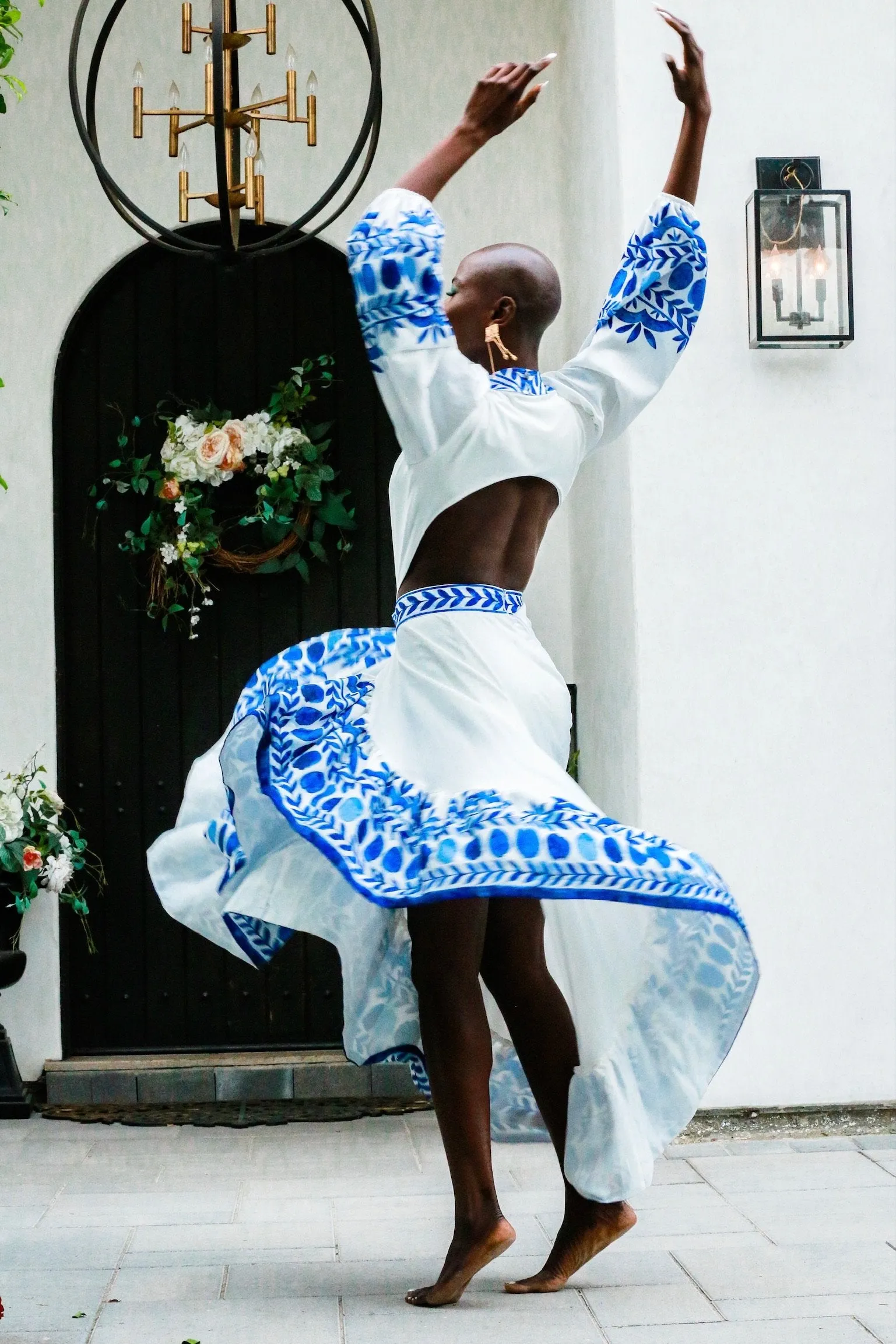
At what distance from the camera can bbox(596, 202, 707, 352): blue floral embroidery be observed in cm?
225

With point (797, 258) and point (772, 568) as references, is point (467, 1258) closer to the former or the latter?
point (772, 568)

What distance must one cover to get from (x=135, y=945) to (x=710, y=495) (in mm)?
2099

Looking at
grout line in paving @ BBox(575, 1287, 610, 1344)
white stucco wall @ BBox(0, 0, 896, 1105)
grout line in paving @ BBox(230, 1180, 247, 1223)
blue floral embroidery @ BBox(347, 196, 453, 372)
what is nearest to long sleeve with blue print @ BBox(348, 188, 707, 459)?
blue floral embroidery @ BBox(347, 196, 453, 372)

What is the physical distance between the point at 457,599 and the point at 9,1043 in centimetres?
232

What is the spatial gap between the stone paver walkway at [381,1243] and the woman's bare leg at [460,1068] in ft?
0.27

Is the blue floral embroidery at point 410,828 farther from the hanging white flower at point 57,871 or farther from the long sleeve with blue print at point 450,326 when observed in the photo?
the hanging white flower at point 57,871

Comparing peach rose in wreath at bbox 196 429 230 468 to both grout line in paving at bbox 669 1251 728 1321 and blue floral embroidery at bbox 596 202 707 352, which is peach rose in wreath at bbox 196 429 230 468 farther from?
grout line in paving at bbox 669 1251 728 1321

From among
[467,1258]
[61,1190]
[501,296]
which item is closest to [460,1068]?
[467,1258]

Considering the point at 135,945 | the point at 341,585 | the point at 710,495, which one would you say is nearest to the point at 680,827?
the point at 710,495

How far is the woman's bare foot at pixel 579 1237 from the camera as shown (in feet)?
6.79

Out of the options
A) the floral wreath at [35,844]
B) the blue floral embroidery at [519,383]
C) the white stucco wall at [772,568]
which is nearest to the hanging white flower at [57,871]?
the floral wreath at [35,844]

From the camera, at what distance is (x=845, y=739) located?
3.41 meters

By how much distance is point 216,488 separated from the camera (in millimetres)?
4094

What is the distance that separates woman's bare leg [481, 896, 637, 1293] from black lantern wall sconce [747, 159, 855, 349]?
72.6 inches
